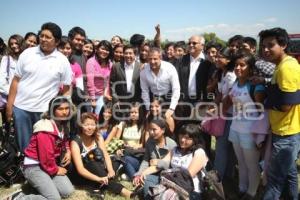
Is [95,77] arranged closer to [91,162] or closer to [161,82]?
[161,82]

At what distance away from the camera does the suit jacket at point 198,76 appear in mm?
5211

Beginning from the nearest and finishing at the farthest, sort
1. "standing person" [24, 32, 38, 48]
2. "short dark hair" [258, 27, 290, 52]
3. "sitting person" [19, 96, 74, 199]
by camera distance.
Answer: "short dark hair" [258, 27, 290, 52], "sitting person" [19, 96, 74, 199], "standing person" [24, 32, 38, 48]

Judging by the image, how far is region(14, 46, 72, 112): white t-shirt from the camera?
Result: 4.19 m

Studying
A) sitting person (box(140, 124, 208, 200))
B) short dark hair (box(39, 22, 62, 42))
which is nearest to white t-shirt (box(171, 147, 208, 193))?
sitting person (box(140, 124, 208, 200))

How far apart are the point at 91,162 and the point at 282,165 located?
2.54 metres

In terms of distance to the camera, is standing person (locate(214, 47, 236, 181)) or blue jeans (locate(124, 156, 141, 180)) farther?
blue jeans (locate(124, 156, 141, 180))

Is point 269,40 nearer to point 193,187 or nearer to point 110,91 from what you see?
point 193,187

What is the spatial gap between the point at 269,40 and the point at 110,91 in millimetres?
3281

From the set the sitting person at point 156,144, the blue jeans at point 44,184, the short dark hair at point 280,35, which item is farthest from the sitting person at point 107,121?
the short dark hair at point 280,35

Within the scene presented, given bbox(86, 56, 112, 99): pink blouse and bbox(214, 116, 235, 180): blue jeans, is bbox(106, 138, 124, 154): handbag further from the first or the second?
bbox(214, 116, 235, 180): blue jeans

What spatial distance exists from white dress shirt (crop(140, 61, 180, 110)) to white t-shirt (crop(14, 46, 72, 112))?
1.45 metres

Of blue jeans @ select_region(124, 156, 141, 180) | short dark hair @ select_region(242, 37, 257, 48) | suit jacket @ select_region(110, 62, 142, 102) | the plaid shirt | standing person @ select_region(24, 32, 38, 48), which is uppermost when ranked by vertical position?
standing person @ select_region(24, 32, 38, 48)

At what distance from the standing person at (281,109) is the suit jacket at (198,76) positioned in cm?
180

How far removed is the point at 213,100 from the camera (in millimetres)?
5066
